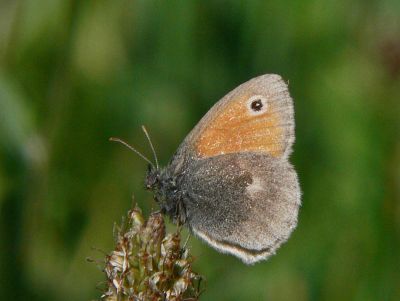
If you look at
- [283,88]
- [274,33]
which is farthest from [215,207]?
[274,33]

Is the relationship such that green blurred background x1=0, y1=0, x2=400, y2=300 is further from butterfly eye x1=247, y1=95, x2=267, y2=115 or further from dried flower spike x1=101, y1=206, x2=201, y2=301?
dried flower spike x1=101, y1=206, x2=201, y2=301

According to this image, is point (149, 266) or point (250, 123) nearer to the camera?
point (149, 266)

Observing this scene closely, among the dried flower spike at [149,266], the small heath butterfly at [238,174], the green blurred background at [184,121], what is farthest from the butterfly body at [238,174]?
the green blurred background at [184,121]

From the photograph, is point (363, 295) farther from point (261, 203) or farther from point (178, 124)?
point (178, 124)

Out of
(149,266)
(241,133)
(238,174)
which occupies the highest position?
(241,133)

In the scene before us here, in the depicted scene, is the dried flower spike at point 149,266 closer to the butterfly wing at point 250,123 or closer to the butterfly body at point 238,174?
the butterfly body at point 238,174

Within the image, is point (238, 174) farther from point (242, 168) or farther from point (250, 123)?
point (250, 123)

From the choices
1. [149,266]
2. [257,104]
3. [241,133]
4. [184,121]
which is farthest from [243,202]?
[184,121]
